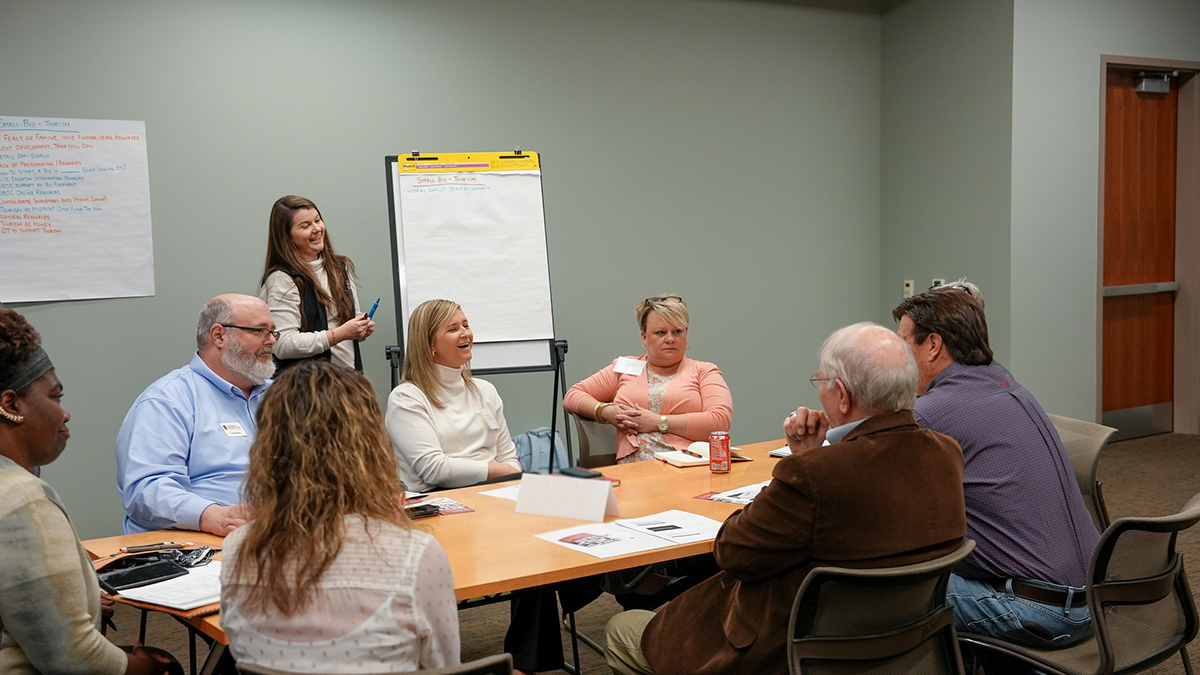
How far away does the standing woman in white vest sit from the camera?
4023mm

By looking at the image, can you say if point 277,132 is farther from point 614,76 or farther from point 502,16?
point 614,76

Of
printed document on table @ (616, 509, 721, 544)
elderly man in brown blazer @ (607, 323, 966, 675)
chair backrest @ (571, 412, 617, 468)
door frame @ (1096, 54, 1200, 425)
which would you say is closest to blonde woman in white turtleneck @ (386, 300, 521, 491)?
chair backrest @ (571, 412, 617, 468)

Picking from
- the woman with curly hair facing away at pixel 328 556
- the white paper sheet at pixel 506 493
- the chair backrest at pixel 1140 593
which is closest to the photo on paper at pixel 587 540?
the white paper sheet at pixel 506 493

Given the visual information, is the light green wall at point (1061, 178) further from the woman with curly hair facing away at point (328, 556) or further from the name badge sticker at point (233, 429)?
the woman with curly hair facing away at point (328, 556)

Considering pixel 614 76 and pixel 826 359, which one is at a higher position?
pixel 614 76

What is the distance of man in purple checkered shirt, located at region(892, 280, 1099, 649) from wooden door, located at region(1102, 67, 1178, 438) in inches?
173

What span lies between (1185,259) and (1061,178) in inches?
53.3

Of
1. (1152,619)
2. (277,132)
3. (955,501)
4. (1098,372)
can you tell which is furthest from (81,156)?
(1098,372)

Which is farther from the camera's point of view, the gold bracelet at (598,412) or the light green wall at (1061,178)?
the light green wall at (1061,178)

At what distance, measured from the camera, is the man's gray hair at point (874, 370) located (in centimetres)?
194

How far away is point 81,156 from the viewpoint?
14.1 ft

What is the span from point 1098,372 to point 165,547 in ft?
18.5

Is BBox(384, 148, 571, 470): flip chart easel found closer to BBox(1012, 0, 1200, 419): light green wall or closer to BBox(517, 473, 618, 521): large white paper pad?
BBox(517, 473, 618, 521): large white paper pad

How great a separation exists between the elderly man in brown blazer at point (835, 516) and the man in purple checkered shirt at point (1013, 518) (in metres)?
0.39
